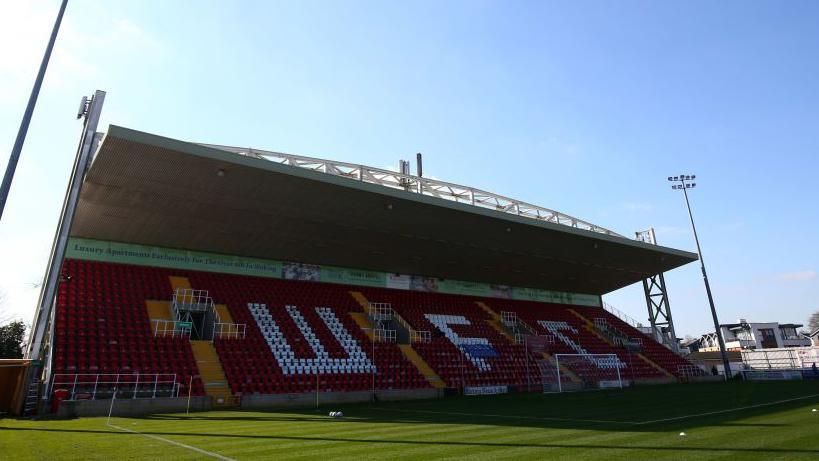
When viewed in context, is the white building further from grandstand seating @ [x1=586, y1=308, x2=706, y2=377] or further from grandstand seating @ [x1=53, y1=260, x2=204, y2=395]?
grandstand seating @ [x1=53, y1=260, x2=204, y2=395]

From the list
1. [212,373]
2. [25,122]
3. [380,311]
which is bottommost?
[212,373]

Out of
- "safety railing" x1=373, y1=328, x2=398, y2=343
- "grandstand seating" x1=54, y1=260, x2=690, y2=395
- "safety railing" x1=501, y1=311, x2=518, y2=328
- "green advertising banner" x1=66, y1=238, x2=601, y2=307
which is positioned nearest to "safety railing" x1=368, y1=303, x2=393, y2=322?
"grandstand seating" x1=54, y1=260, x2=690, y2=395

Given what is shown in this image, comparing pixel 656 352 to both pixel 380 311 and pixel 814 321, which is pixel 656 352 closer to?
pixel 380 311

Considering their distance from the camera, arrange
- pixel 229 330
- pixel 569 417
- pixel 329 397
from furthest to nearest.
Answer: pixel 229 330 → pixel 329 397 → pixel 569 417

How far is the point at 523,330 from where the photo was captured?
34.5 metres

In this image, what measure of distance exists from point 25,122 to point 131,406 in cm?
1097

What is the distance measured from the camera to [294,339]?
24.5 m

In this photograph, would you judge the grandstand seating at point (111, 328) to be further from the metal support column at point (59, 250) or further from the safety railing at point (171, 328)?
the metal support column at point (59, 250)

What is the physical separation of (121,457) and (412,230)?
814 inches

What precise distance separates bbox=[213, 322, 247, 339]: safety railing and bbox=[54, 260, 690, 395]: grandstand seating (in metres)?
0.26

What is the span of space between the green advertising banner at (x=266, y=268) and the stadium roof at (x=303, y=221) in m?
0.59

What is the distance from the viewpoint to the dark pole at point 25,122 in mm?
9562

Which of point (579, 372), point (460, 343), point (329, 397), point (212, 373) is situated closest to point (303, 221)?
point (212, 373)

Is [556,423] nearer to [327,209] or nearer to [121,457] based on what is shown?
[121,457]
